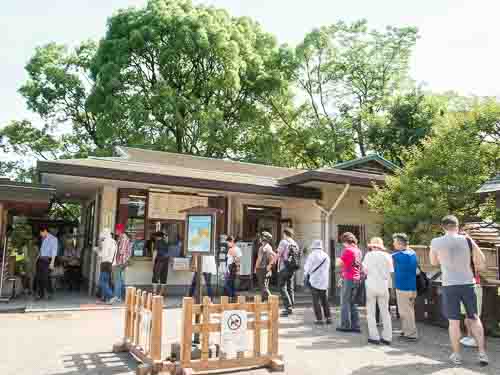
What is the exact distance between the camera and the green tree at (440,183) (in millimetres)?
9586

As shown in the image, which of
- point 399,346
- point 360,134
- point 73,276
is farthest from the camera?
point 360,134

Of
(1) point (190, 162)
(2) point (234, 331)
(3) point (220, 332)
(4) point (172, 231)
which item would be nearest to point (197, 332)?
(3) point (220, 332)

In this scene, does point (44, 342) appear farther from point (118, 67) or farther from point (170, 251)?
point (118, 67)

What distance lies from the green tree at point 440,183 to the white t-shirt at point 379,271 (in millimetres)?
3198

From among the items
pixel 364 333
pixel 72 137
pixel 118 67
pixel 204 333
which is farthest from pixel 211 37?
pixel 204 333

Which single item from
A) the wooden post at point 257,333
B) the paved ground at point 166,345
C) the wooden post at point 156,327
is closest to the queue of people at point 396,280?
the paved ground at point 166,345

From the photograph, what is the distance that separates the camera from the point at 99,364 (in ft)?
17.4

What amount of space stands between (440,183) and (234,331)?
6946 mm

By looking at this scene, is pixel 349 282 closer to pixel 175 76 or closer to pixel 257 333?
pixel 257 333

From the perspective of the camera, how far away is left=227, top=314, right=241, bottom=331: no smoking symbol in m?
4.97

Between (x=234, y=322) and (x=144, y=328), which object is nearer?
(x=234, y=322)

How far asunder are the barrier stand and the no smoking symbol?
78 centimetres

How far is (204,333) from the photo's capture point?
191 inches

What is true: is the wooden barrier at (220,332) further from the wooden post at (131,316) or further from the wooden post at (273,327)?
the wooden post at (131,316)
